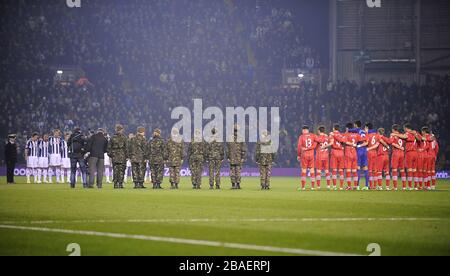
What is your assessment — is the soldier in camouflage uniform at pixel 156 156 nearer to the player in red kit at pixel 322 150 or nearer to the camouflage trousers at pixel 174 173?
the camouflage trousers at pixel 174 173

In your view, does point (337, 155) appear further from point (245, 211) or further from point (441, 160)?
point (441, 160)

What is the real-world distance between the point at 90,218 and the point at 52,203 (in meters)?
5.89

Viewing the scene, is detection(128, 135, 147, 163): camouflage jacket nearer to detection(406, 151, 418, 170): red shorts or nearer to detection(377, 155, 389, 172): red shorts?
detection(377, 155, 389, 172): red shorts

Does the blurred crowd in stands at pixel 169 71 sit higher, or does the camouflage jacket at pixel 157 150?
the blurred crowd in stands at pixel 169 71

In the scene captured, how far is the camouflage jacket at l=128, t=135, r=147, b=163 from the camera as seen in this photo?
36875mm

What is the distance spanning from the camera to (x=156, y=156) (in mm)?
36938

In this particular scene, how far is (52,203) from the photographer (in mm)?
25891

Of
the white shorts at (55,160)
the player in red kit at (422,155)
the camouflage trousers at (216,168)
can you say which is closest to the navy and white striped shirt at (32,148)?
the white shorts at (55,160)

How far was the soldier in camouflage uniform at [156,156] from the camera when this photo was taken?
121 feet

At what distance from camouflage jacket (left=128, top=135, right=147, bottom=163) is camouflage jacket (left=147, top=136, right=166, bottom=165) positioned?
30cm

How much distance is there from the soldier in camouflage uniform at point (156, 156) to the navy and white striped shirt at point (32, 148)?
40.5ft

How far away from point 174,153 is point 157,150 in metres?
0.75

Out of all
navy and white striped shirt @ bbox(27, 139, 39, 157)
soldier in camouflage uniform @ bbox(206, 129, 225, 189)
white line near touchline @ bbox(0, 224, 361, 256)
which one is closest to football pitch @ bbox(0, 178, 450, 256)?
white line near touchline @ bbox(0, 224, 361, 256)
